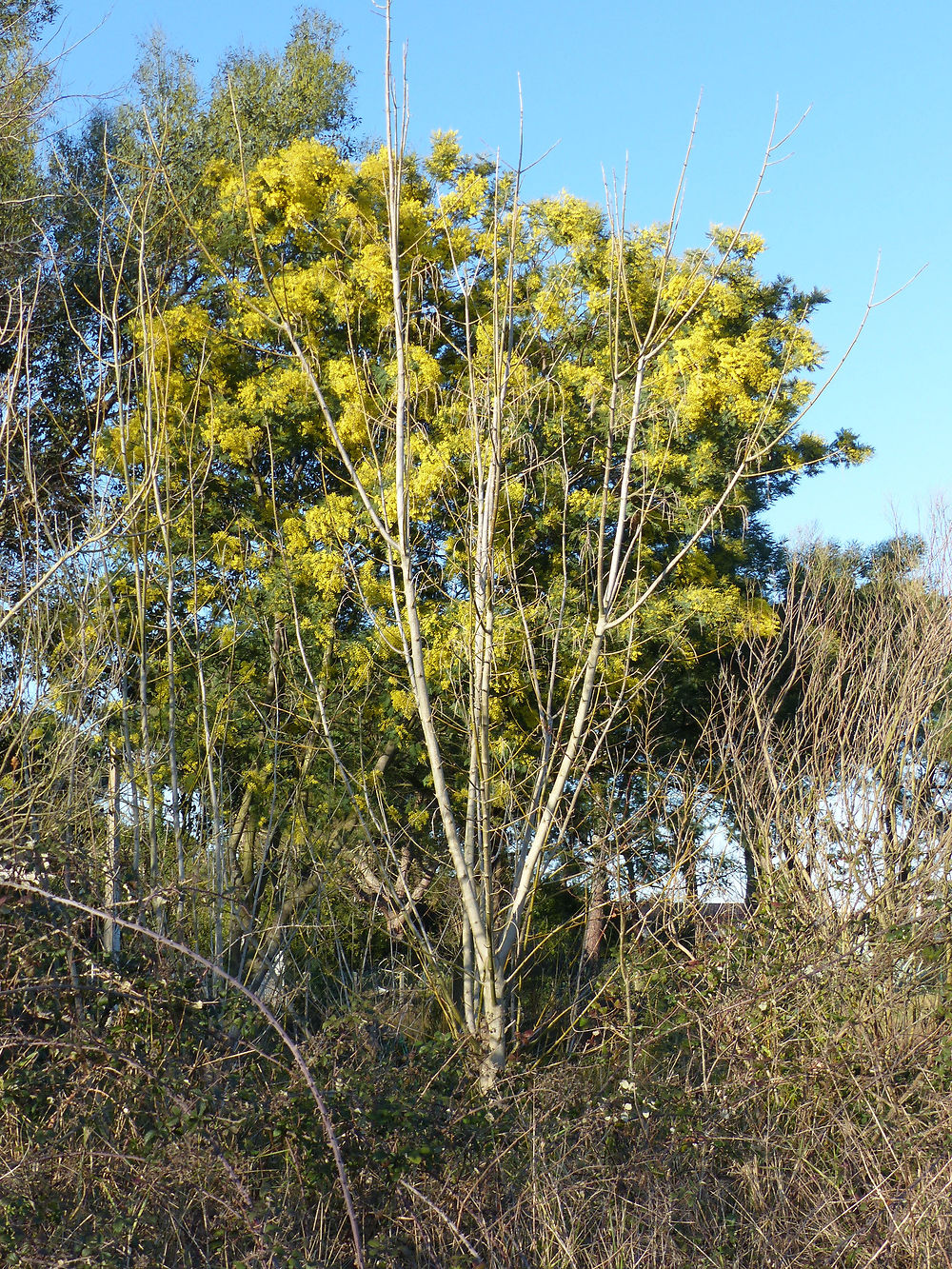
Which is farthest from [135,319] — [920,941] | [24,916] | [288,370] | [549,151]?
[920,941]

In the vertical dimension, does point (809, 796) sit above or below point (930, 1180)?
above

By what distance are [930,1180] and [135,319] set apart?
9.84 metres

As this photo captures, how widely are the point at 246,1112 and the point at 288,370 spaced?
8592 mm

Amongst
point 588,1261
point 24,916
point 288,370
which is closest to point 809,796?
point 588,1261

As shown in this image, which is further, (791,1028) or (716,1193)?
(791,1028)

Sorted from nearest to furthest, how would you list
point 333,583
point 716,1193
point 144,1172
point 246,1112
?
point 144,1172
point 246,1112
point 716,1193
point 333,583

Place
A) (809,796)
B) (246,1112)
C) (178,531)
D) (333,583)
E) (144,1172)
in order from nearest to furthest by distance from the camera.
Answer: (144,1172) → (246,1112) → (809,796) → (178,531) → (333,583)

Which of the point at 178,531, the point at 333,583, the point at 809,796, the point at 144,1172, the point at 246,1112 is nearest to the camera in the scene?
the point at 144,1172

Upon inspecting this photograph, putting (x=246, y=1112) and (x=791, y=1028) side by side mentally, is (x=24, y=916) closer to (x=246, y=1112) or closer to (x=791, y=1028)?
(x=246, y=1112)

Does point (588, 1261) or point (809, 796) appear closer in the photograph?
point (588, 1261)

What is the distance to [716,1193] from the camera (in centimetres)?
447

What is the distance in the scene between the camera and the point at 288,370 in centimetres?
1141

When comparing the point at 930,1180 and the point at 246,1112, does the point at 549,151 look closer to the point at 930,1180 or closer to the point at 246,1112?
the point at 246,1112

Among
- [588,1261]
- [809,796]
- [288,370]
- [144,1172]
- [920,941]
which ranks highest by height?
[288,370]
